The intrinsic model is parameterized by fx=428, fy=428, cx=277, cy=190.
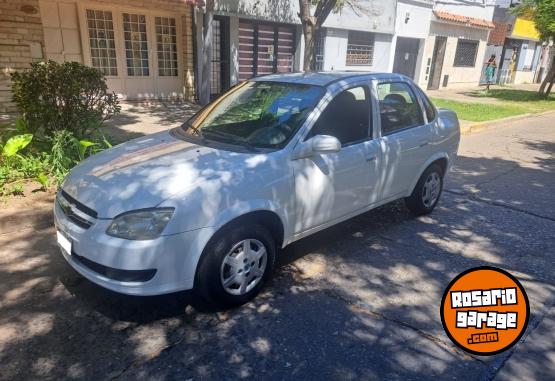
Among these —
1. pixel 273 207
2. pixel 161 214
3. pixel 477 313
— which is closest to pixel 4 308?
pixel 161 214

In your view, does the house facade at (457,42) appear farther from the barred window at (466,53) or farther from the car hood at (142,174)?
the car hood at (142,174)

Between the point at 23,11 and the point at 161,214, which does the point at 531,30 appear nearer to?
the point at 23,11

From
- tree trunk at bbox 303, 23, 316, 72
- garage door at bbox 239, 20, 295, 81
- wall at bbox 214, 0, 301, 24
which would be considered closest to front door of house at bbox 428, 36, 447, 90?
garage door at bbox 239, 20, 295, 81

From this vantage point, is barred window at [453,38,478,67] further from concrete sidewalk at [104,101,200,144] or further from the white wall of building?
concrete sidewalk at [104,101,200,144]

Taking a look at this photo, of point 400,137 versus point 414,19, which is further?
point 414,19

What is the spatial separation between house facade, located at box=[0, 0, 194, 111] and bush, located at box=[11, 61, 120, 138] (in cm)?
406

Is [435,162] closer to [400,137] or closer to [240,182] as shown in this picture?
[400,137]

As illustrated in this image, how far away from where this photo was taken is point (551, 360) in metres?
2.84

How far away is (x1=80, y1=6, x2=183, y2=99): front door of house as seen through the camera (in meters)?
10.3

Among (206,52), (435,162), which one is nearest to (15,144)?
(435,162)

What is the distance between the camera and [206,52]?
37.4ft

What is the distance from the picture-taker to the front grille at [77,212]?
2.90m

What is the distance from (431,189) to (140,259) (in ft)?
11.9

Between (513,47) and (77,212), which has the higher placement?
(513,47)
